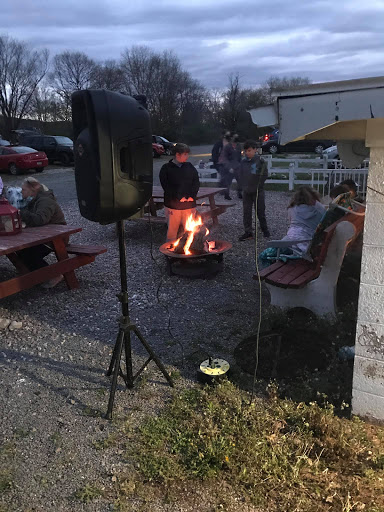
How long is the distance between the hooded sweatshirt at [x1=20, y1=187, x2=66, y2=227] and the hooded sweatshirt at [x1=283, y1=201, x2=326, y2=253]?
2.86 meters

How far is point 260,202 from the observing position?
753cm

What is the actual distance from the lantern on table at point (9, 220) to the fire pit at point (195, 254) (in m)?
1.77

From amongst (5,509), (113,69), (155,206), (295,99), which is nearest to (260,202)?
(155,206)

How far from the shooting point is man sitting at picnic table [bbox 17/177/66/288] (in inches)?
212

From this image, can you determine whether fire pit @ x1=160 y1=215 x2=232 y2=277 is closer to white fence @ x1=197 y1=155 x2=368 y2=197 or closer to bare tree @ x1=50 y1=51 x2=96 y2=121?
white fence @ x1=197 y1=155 x2=368 y2=197

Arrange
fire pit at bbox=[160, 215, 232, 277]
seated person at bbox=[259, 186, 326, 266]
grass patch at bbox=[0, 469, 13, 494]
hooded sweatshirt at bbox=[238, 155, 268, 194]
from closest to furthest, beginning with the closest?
grass patch at bbox=[0, 469, 13, 494] → seated person at bbox=[259, 186, 326, 266] → fire pit at bbox=[160, 215, 232, 277] → hooded sweatshirt at bbox=[238, 155, 268, 194]

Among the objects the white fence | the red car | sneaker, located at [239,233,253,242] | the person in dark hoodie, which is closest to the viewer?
the person in dark hoodie

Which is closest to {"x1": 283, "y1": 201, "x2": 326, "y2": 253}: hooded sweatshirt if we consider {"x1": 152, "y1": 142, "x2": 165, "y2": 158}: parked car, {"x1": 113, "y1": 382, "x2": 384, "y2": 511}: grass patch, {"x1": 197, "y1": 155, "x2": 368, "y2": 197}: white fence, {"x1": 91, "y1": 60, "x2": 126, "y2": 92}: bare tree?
{"x1": 113, "y1": 382, "x2": 384, "y2": 511}: grass patch

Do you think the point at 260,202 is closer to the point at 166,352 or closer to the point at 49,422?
the point at 166,352

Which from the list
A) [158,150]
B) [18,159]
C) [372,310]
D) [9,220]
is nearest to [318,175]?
[9,220]

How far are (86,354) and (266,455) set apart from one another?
1.94 metres

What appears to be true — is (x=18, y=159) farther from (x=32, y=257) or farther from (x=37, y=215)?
(x=32, y=257)

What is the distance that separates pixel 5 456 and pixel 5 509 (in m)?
0.42

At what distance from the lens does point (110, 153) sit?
270 cm
